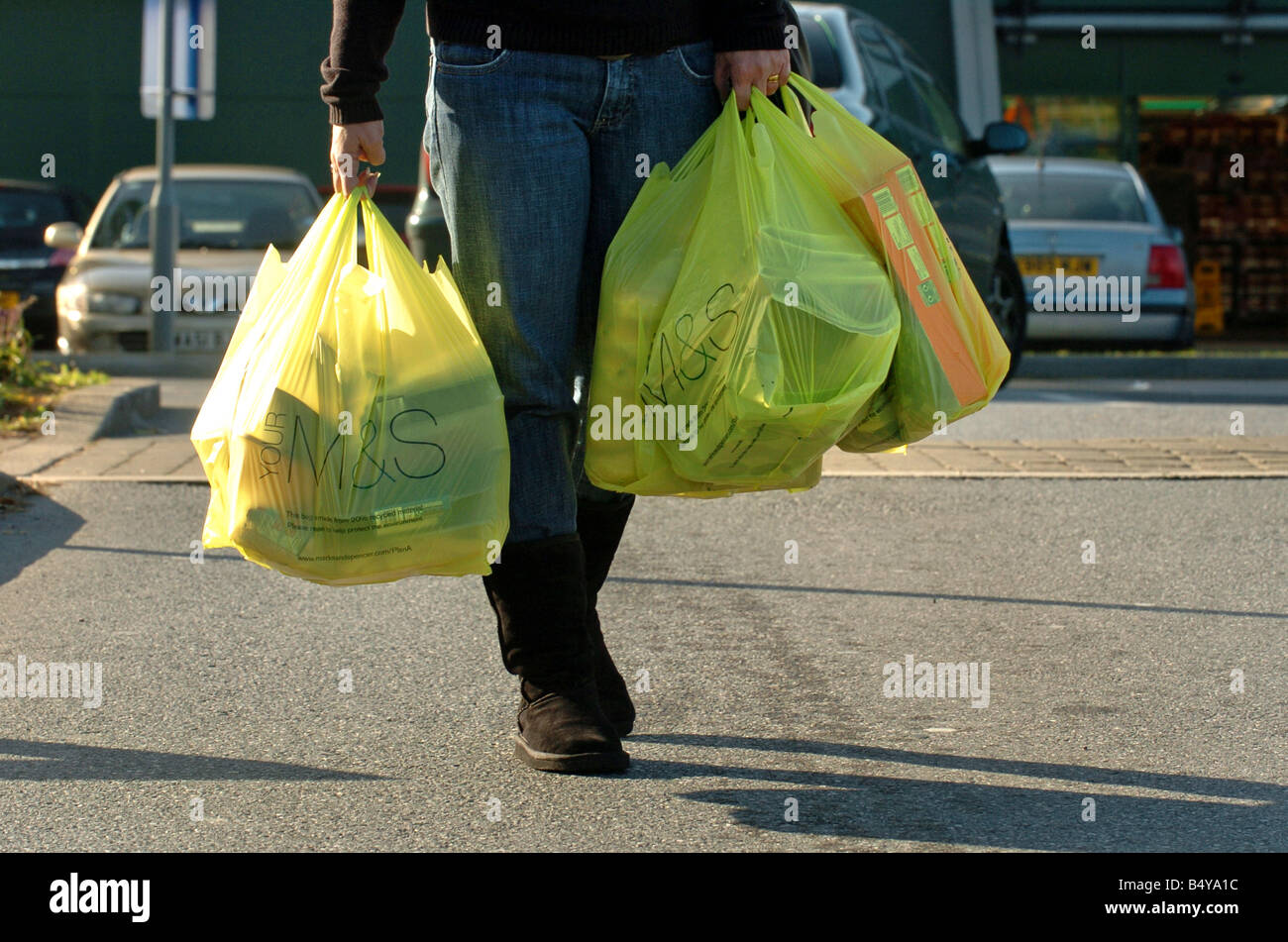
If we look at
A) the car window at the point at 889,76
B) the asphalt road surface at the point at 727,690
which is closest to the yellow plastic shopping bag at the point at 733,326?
the asphalt road surface at the point at 727,690

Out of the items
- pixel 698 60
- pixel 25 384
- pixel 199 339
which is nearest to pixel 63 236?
pixel 199 339

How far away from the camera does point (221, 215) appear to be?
11.5 m

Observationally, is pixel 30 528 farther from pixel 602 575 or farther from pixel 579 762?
pixel 579 762

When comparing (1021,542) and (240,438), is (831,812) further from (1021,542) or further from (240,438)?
(1021,542)

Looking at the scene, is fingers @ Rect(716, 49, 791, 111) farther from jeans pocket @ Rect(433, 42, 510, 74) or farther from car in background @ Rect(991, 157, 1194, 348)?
car in background @ Rect(991, 157, 1194, 348)

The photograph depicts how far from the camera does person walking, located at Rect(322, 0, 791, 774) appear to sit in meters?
2.87

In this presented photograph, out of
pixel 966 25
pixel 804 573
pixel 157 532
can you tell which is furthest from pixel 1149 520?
pixel 966 25

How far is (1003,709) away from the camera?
11.2 ft

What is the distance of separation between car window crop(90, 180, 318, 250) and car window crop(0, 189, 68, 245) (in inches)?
106

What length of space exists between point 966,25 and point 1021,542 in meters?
12.4

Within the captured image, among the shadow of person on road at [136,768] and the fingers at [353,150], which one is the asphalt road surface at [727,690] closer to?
the shadow of person on road at [136,768]

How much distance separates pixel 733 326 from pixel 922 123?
580 centimetres

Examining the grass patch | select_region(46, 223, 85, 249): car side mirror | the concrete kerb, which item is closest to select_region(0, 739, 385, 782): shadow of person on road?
the concrete kerb

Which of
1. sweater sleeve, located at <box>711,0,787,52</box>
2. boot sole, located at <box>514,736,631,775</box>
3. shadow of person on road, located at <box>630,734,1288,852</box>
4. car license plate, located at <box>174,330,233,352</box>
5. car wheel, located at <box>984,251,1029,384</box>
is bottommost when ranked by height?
shadow of person on road, located at <box>630,734,1288,852</box>
